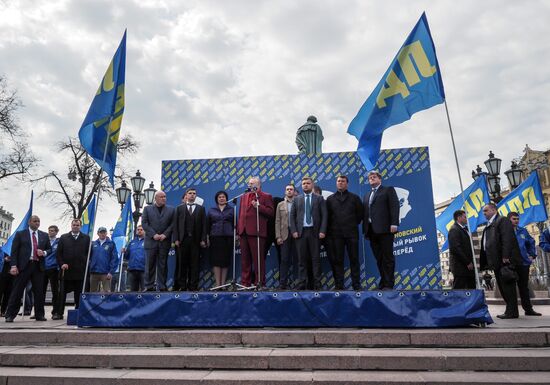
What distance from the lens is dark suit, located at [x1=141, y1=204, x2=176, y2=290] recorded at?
788cm

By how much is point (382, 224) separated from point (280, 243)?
1951 millimetres

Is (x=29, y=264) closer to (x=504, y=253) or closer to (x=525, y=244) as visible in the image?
(x=504, y=253)

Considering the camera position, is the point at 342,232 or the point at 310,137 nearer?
the point at 342,232

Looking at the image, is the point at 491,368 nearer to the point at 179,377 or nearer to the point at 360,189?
the point at 179,377

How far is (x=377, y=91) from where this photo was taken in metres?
7.39

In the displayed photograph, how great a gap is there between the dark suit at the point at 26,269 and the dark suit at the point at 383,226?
6.63m

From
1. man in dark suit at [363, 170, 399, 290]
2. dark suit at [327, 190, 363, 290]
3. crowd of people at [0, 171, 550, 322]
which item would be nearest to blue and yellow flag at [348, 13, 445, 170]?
man in dark suit at [363, 170, 399, 290]

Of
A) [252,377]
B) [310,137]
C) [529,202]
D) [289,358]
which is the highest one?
[310,137]

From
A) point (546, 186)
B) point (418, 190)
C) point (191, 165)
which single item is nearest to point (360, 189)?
point (418, 190)

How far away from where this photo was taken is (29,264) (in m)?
8.37

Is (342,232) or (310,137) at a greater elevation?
(310,137)

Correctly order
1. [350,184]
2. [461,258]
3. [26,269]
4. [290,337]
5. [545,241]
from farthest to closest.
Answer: [545,241] < [350,184] < [26,269] < [461,258] < [290,337]

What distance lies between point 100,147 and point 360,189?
5.49 meters

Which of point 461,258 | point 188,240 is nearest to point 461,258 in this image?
point 461,258
